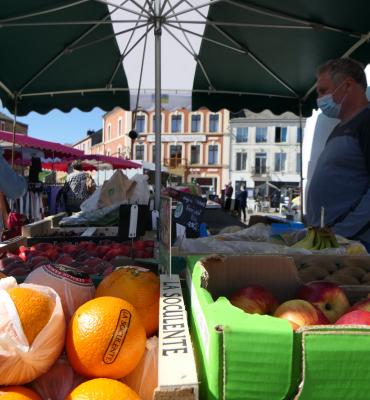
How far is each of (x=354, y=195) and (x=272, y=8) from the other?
185 centimetres

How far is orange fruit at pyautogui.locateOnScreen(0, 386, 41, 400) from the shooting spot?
0.81 metres

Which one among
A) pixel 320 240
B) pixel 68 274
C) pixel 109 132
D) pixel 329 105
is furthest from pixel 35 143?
pixel 109 132

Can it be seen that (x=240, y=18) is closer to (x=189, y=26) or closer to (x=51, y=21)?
(x=189, y=26)

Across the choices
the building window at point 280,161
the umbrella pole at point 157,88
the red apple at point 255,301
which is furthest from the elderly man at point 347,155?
the building window at point 280,161

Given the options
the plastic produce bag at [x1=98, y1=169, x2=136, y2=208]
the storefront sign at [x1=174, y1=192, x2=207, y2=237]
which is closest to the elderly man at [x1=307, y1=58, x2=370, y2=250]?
the storefront sign at [x1=174, y1=192, x2=207, y2=237]

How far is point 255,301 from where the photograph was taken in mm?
1124

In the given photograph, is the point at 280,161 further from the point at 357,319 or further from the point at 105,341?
the point at 105,341

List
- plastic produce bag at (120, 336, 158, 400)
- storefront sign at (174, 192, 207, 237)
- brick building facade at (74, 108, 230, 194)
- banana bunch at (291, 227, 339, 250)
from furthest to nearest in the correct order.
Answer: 1. brick building facade at (74, 108, 230, 194)
2. storefront sign at (174, 192, 207, 237)
3. banana bunch at (291, 227, 339, 250)
4. plastic produce bag at (120, 336, 158, 400)

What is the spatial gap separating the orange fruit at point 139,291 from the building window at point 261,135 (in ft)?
135

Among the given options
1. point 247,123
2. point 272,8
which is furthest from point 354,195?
point 247,123

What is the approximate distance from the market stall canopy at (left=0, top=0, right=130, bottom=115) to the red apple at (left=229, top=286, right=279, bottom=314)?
3.30 meters

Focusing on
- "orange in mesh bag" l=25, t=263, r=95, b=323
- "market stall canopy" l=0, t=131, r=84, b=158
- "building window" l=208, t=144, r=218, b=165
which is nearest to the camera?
"orange in mesh bag" l=25, t=263, r=95, b=323

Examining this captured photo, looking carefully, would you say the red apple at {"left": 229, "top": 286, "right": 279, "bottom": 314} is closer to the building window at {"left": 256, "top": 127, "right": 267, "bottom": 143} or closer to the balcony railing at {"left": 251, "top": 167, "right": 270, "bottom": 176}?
the balcony railing at {"left": 251, "top": 167, "right": 270, "bottom": 176}

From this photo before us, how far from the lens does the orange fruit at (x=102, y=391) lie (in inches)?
31.8
